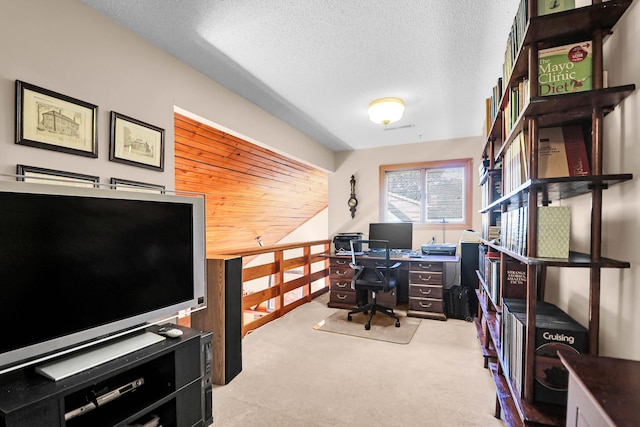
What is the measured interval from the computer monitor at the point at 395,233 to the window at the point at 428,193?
1.32 ft

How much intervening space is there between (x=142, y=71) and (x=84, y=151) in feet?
2.26

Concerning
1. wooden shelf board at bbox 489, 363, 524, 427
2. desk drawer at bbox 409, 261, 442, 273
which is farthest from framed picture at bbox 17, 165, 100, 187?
desk drawer at bbox 409, 261, 442, 273

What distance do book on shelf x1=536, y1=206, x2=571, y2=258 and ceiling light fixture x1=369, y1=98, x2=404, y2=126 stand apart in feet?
6.63

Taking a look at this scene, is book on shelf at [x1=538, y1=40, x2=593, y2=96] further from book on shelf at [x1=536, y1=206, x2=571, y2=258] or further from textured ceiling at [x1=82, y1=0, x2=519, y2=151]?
textured ceiling at [x1=82, y1=0, x2=519, y2=151]

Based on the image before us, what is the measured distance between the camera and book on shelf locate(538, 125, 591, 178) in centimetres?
115

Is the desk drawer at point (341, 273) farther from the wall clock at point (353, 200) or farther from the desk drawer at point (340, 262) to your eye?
the wall clock at point (353, 200)

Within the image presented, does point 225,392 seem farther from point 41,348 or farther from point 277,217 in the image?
point 277,217

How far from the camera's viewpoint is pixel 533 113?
113 cm

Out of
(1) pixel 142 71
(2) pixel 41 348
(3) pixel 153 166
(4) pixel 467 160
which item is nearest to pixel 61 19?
(1) pixel 142 71

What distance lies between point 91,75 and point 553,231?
7.81 feet

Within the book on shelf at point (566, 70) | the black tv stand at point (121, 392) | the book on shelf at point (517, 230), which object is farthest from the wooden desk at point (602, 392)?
the black tv stand at point (121, 392)

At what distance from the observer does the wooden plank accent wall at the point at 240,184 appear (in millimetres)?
3018

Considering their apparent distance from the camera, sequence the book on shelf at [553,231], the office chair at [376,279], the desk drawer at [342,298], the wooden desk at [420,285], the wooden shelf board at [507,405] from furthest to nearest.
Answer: the desk drawer at [342,298] → the wooden desk at [420,285] → the office chair at [376,279] → the wooden shelf board at [507,405] → the book on shelf at [553,231]

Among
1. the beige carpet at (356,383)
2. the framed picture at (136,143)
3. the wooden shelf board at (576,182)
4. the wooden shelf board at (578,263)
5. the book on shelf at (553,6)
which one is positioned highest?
the book on shelf at (553,6)
